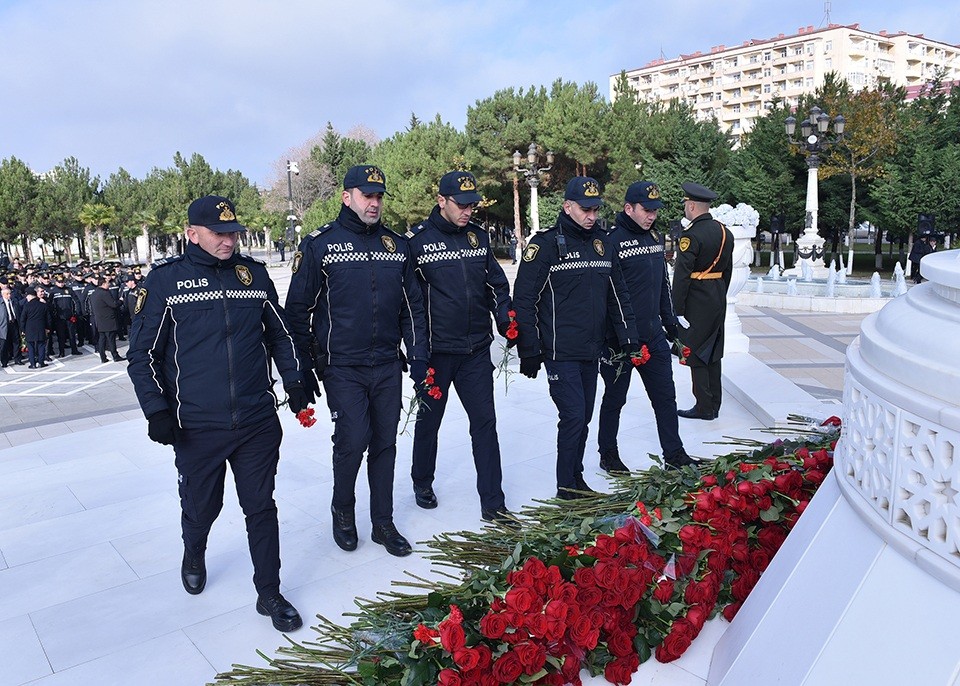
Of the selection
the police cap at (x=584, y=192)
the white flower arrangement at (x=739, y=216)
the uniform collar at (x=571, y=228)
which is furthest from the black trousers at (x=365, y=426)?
the white flower arrangement at (x=739, y=216)

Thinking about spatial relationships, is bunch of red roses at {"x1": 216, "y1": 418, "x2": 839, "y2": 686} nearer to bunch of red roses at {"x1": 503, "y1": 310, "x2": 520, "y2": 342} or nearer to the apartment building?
bunch of red roses at {"x1": 503, "y1": 310, "x2": 520, "y2": 342}

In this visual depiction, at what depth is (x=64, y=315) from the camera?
48.8ft

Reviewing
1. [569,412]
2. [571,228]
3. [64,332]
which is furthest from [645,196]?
[64,332]

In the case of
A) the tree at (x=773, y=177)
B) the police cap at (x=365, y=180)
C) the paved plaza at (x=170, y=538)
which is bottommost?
the paved plaza at (x=170, y=538)

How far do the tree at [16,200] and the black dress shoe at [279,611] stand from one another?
5178 centimetres

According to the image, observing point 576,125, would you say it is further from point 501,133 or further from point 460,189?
point 460,189

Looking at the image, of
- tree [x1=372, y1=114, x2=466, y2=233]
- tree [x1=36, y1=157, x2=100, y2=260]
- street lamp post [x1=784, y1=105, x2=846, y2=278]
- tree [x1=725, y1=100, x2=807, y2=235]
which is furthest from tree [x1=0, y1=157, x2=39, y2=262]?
street lamp post [x1=784, y1=105, x2=846, y2=278]

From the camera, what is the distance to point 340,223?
4125 mm

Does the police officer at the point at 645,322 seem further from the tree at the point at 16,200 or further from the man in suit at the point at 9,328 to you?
the tree at the point at 16,200

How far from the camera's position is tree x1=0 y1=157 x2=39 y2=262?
4703cm

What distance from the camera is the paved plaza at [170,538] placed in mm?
3279

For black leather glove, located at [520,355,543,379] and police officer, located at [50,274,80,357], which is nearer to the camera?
black leather glove, located at [520,355,543,379]

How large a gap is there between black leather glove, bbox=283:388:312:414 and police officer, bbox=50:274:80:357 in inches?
504

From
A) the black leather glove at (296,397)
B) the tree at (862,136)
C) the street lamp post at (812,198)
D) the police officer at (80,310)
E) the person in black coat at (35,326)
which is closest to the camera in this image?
the black leather glove at (296,397)
